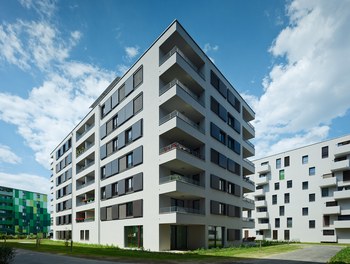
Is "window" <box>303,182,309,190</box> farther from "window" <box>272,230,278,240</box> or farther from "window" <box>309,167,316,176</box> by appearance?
"window" <box>272,230,278,240</box>

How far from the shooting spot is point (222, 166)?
117 ft

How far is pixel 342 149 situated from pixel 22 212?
100292mm

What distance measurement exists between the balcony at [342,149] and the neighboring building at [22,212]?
8840 cm

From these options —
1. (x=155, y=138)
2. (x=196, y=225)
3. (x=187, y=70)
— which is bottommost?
(x=196, y=225)

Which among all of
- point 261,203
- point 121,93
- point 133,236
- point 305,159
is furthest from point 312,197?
point 121,93

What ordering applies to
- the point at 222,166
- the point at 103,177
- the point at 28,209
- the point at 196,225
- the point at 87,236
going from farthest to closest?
the point at 28,209 → the point at 87,236 → the point at 103,177 → the point at 222,166 → the point at 196,225

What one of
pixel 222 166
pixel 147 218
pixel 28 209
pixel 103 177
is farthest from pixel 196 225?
pixel 28 209

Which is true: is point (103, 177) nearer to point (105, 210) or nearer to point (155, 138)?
point (105, 210)

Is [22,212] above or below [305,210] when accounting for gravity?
below

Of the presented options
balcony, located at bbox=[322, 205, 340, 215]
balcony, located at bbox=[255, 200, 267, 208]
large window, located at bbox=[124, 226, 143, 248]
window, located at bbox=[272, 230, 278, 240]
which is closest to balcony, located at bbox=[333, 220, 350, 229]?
balcony, located at bbox=[322, 205, 340, 215]

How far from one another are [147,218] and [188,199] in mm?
5083

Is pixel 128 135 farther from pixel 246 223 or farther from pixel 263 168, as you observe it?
pixel 263 168

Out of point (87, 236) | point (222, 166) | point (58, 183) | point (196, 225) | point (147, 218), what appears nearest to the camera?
point (147, 218)

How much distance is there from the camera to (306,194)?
58656mm
